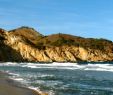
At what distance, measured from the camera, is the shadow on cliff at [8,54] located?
371ft

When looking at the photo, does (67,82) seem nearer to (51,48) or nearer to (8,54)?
(8,54)

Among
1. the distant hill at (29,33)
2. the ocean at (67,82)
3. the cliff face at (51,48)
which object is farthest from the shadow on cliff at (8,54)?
the ocean at (67,82)

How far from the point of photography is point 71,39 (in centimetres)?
15625

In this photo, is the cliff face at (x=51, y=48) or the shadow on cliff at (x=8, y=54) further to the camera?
the cliff face at (x=51, y=48)

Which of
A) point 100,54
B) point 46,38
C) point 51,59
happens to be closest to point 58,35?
point 46,38

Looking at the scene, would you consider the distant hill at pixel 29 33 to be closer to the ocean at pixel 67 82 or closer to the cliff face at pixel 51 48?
the cliff face at pixel 51 48

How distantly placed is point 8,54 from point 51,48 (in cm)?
2412

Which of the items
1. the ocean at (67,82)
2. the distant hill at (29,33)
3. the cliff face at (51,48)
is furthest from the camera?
the distant hill at (29,33)

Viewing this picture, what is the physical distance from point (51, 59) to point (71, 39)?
27.5m

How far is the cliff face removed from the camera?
119625 mm

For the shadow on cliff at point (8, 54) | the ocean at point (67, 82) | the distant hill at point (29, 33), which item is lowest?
the ocean at point (67, 82)

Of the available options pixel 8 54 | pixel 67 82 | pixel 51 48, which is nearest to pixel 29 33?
pixel 51 48

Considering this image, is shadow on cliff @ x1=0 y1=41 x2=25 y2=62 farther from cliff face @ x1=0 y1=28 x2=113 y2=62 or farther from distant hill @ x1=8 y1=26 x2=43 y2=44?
distant hill @ x1=8 y1=26 x2=43 y2=44

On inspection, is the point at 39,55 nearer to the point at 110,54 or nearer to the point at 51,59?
the point at 51,59
